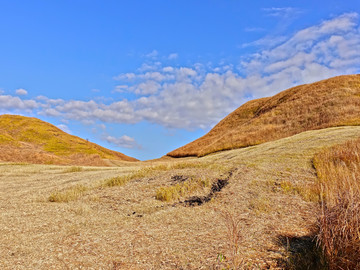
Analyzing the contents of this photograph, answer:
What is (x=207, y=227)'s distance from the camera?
807cm

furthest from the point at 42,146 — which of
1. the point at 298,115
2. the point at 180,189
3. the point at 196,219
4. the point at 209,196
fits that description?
the point at 196,219

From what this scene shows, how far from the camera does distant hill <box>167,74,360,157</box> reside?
4516 centimetres

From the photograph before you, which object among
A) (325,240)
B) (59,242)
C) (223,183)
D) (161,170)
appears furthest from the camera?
(161,170)

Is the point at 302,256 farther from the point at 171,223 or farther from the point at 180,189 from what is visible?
the point at 180,189

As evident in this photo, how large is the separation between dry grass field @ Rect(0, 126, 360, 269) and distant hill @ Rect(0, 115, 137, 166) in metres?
36.3

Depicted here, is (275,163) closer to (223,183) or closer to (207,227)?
(223,183)

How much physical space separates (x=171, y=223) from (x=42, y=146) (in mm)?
64155

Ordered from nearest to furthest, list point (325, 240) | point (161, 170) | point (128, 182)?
point (325, 240), point (128, 182), point (161, 170)

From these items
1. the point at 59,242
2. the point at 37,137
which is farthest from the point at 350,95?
the point at 37,137

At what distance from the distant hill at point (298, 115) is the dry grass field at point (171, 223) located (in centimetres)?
3181

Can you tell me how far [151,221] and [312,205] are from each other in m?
6.21

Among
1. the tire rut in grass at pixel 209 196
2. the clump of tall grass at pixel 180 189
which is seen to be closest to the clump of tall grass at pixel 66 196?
the clump of tall grass at pixel 180 189

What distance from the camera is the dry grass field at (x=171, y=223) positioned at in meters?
5.93

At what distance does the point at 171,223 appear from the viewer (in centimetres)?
867
